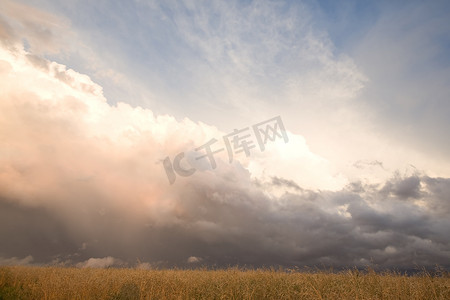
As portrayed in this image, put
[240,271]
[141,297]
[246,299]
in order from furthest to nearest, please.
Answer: [240,271]
[141,297]
[246,299]

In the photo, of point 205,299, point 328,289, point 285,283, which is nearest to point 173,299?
point 205,299

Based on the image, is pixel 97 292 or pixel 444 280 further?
pixel 97 292

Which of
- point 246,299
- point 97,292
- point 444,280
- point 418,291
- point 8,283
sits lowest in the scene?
point 444,280

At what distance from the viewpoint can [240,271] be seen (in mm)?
22297

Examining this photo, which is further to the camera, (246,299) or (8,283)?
(8,283)

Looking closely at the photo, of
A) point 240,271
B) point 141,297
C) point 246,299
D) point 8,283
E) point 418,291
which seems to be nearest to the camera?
point 418,291

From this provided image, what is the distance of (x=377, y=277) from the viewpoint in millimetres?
15820

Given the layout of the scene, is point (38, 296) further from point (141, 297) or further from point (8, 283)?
point (8, 283)

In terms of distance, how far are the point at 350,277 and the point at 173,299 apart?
1088cm

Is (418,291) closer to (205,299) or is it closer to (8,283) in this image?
(205,299)

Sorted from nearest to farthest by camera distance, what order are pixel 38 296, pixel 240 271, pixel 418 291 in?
1. pixel 418 291
2. pixel 38 296
3. pixel 240 271

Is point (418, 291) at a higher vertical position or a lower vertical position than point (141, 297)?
lower

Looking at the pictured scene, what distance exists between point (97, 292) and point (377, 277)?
16727 millimetres

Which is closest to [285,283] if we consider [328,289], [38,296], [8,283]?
[328,289]
